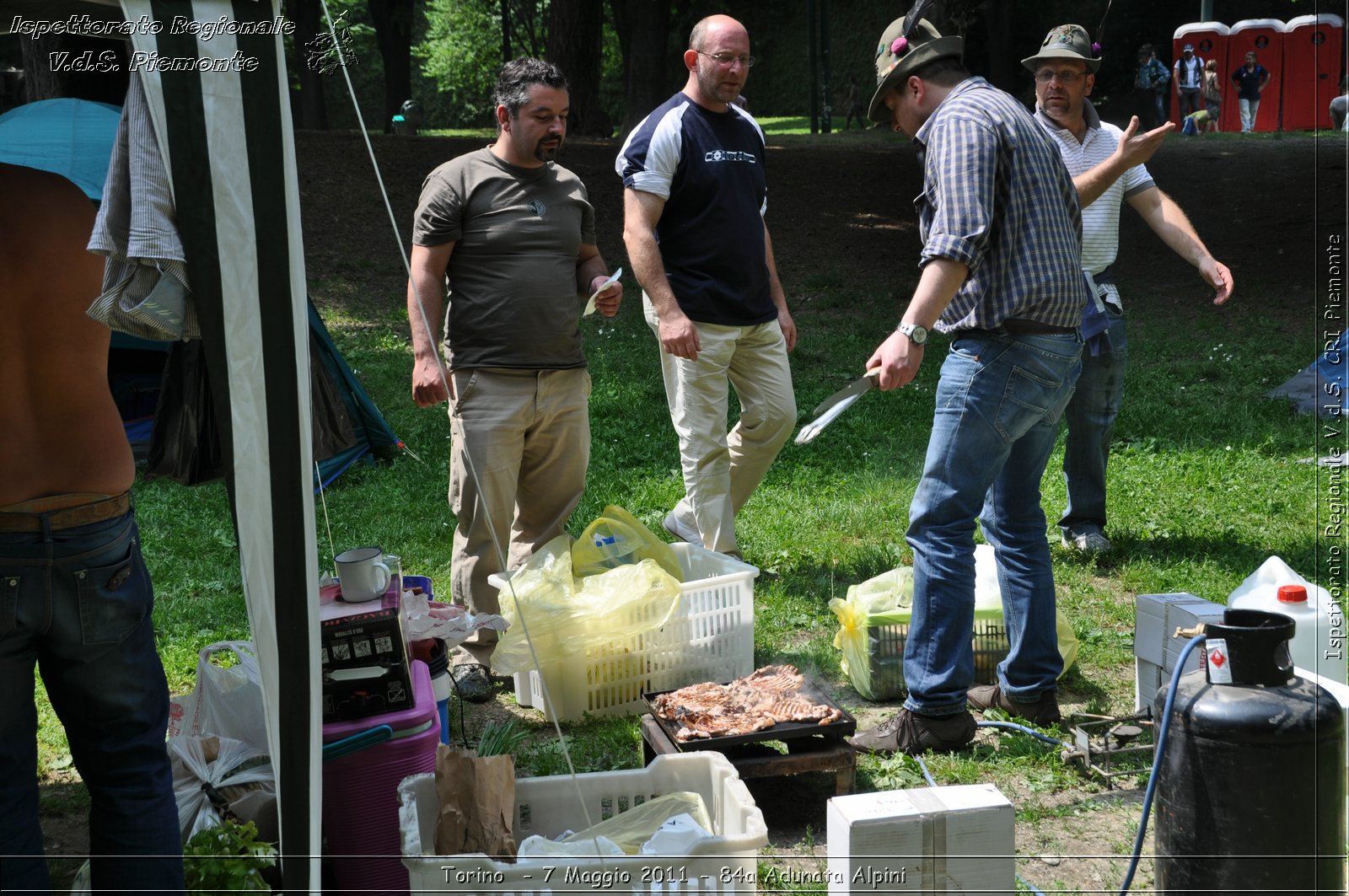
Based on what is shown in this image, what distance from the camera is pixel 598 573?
13.4 feet

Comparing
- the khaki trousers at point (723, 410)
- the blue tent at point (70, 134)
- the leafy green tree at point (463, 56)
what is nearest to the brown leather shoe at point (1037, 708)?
the khaki trousers at point (723, 410)

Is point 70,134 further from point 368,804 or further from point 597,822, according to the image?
point 597,822

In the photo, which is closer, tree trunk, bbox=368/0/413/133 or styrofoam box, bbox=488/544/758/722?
styrofoam box, bbox=488/544/758/722

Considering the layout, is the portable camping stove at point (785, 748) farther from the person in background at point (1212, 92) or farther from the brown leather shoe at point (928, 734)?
the person in background at point (1212, 92)

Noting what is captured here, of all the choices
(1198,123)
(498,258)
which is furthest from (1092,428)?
(1198,123)

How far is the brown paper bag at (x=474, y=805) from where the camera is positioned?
8.50 ft

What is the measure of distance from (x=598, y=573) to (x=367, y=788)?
1387mm

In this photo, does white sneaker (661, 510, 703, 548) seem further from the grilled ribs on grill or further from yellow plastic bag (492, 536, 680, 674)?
the grilled ribs on grill

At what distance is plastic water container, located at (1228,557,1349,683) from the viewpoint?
3.25 m

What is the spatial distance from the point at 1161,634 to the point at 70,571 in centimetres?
295

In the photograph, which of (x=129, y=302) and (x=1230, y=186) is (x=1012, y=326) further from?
(x=1230, y=186)

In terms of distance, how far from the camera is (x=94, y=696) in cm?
234

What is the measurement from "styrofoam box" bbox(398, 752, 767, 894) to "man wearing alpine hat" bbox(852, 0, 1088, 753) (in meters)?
0.93

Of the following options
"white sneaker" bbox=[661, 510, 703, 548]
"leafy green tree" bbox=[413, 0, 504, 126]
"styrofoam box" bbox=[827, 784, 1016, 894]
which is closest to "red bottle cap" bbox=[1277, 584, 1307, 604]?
"styrofoam box" bbox=[827, 784, 1016, 894]
